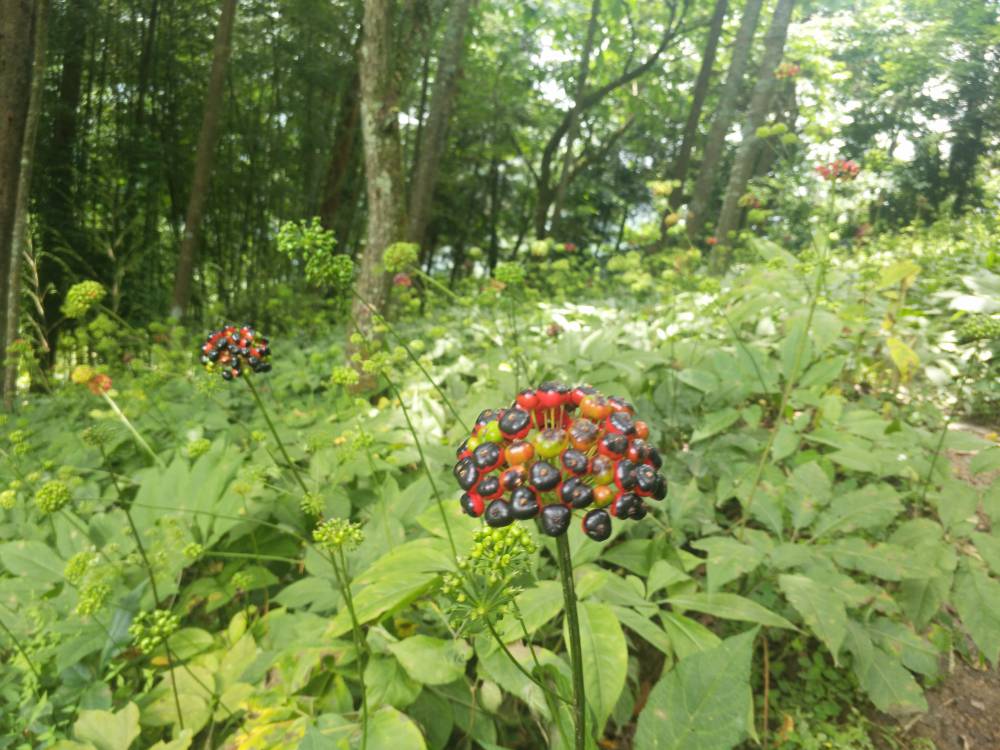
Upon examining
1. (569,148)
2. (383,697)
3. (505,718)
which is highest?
(569,148)

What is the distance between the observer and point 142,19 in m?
8.30

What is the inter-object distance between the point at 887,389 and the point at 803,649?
2.23m

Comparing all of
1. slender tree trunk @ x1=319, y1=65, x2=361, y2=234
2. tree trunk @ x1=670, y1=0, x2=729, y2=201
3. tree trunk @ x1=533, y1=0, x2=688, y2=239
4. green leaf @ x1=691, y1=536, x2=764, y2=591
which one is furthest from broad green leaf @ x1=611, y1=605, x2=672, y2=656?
tree trunk @ x1=533, y1=0, x2=688, y2=239

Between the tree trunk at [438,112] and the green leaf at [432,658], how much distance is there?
5.17 meters

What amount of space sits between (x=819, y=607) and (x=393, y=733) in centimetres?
117

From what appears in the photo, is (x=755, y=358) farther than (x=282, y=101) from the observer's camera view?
No

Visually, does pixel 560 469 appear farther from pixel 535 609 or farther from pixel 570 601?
pixel 535 609

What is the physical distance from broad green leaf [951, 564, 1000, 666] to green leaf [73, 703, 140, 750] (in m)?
2.37

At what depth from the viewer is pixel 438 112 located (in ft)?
23.1

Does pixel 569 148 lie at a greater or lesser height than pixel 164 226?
greater

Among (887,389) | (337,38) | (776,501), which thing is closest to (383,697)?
(776,501)

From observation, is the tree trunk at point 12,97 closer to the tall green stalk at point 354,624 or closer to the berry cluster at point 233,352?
the berry cluster at point 233,352

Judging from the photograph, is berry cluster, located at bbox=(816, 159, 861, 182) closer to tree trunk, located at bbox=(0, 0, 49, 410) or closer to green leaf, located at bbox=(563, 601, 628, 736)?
green leaf, located at bbox=(563, 601, 628, 736)

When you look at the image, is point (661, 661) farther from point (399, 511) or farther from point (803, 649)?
point (399, 511)
